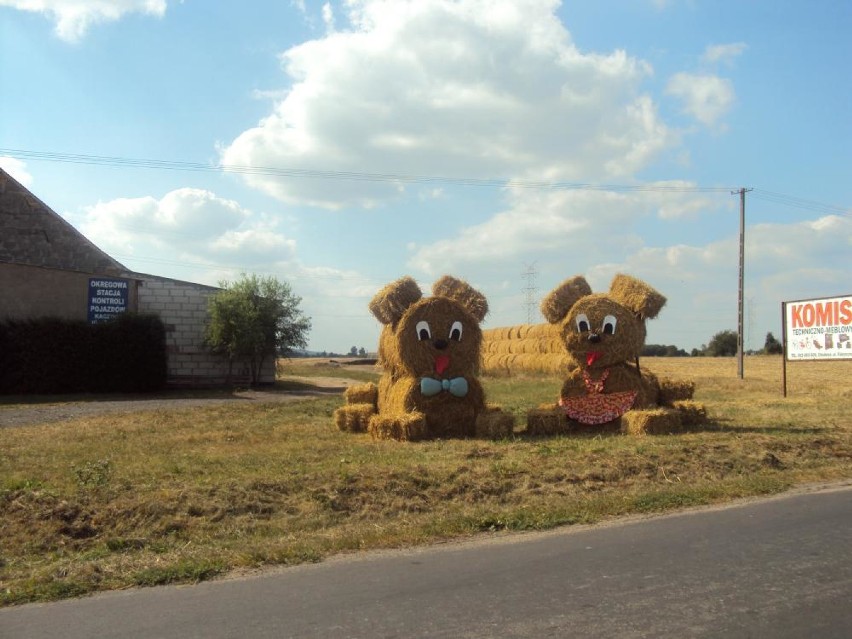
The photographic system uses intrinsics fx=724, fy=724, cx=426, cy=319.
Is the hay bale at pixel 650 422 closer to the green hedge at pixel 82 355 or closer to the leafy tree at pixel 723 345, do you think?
the green hedge at pixel 82 355

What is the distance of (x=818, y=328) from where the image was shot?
69.4ft

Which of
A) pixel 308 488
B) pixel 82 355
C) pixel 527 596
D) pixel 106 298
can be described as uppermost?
pixel 106 298

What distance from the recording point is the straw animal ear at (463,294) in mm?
13156

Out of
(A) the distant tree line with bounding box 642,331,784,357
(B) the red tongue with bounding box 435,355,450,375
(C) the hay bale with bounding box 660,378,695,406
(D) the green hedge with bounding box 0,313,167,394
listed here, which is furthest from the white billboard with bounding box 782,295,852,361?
(A) the distant tree line with bounding box 642,331,784,357

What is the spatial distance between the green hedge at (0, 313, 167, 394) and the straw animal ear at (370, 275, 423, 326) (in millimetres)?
16646

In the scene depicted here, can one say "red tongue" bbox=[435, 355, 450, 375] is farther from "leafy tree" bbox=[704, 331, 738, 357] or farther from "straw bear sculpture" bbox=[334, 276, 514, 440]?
"leafy tree" bbox=[704, 331, 738, 357]

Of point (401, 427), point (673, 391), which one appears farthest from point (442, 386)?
point (673, 391)

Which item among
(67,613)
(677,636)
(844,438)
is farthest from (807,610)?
(844,438)

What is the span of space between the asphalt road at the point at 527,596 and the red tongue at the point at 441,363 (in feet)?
20.5

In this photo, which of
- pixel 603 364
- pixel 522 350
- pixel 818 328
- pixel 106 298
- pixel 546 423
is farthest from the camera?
pixel 522 350

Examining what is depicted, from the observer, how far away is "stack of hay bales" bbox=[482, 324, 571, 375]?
3594cm

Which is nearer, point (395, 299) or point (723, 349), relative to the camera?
point (395, 299)

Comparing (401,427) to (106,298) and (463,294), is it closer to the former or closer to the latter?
(463,294)

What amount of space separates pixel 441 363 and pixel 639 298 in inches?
149
